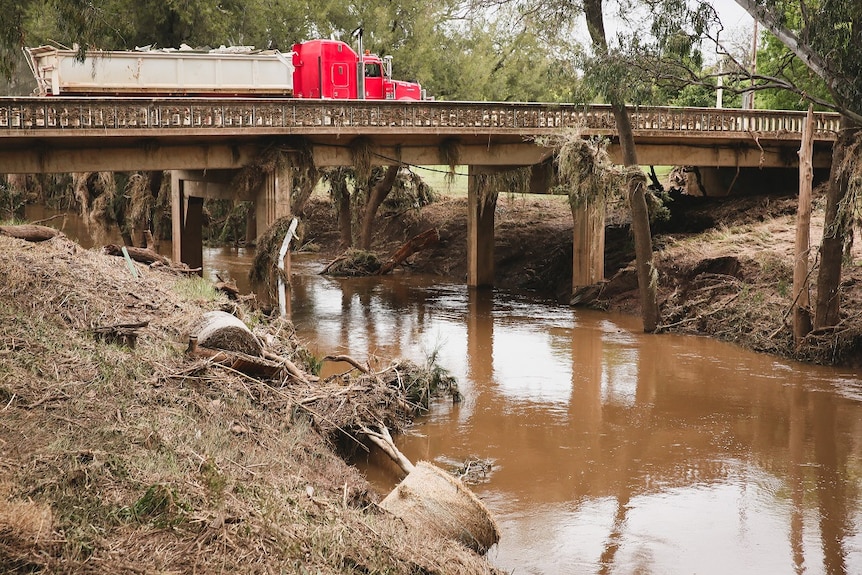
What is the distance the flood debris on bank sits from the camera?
684 centimetres

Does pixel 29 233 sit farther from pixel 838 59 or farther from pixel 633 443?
pixel 838 59

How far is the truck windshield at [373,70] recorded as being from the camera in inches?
1037

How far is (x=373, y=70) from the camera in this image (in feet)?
86.4

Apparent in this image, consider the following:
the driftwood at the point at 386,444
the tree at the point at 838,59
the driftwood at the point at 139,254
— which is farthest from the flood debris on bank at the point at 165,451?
the tree at the point at 838,59

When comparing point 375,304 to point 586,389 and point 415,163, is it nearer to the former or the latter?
point 415,163

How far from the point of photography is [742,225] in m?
28.4

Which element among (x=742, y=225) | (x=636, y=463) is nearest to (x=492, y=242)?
(x=742, y=225)

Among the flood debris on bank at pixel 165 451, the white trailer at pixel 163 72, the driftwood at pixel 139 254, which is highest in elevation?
the white trailer at pixel 163 72

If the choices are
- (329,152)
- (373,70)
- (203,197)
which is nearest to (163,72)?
(203,197)

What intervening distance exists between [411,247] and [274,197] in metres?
10.3

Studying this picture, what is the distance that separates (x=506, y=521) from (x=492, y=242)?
19.7m

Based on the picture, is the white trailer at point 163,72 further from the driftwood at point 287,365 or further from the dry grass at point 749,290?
the driftwood at point 287,365

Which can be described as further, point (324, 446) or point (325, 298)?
point (325, 298)

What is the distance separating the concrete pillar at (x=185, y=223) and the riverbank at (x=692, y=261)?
9111 mm
